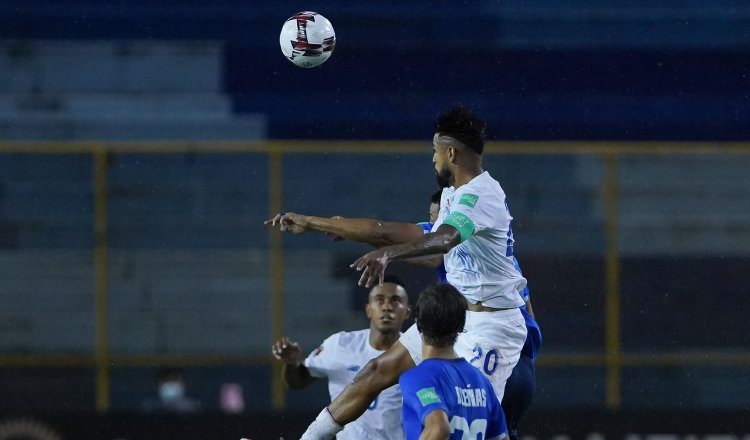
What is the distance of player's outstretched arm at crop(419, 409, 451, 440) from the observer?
4980 mm

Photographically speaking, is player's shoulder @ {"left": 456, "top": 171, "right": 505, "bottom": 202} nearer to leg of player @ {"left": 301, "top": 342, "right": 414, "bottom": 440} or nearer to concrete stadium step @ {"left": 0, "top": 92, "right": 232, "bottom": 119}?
leg of player @ {"left": 301, "top": 342, "right": 414, "bottom": 440}

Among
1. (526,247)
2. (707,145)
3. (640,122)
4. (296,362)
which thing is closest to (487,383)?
(296,362)

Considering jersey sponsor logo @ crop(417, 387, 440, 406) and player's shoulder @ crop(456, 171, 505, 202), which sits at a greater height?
player's shoulder @ crop(456, 171, 505, 202)

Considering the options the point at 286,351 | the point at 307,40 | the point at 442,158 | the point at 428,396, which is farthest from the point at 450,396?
the point at 307,40

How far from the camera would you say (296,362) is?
7629 millimetres

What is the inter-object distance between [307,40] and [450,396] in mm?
2982

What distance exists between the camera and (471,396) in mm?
5156

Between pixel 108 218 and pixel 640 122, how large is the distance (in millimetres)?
5131

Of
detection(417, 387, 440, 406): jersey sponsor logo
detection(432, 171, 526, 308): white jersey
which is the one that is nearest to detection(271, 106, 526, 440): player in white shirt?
detection(432, 171, 526, 308): white jersey

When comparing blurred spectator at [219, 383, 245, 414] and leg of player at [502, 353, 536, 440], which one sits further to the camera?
blurred spectator at [219, 383, 245, 414]

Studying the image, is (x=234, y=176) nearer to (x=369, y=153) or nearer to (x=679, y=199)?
(x=369, y=153)

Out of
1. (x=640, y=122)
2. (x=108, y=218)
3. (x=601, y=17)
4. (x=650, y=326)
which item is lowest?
(x=650, y=326)

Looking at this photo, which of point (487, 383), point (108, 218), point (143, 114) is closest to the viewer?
point (487, 383)

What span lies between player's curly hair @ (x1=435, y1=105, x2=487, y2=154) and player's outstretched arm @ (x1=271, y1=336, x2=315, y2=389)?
183cm
